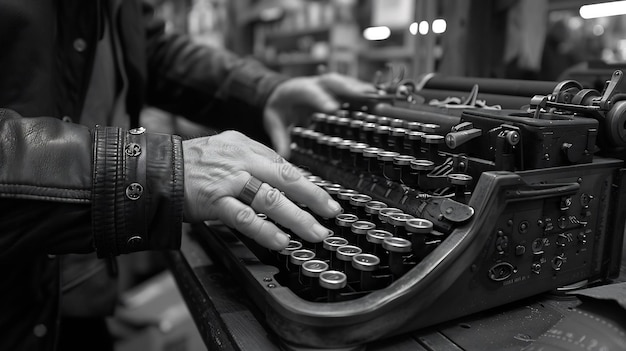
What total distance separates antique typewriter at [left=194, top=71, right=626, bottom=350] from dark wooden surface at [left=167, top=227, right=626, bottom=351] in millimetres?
27

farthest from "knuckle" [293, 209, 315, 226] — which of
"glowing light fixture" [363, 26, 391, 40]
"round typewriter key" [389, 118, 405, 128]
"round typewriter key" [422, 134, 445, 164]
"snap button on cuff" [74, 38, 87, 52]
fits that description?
"glowing light fixture" [363, 26, 391, 40]

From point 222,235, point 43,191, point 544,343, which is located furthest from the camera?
point 222,235

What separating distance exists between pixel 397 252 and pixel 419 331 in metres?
0.14

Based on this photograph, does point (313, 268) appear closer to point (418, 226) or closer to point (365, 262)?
point (365, 262)

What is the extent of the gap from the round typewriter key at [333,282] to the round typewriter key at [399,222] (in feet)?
0.47

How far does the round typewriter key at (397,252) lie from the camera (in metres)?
0.79

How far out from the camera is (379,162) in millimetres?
1118

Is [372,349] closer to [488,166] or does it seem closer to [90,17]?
[488,166]

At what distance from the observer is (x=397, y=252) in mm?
801

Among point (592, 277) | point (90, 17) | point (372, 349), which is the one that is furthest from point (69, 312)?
point (592, 277)

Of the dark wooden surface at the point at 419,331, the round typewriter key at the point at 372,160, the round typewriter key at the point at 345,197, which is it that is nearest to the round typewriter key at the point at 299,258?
the dark wooden surface at the point at 419,331

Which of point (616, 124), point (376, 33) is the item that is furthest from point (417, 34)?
point (376, 33)

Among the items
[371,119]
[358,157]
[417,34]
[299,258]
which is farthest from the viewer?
[417,34]

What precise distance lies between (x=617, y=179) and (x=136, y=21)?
141cm
